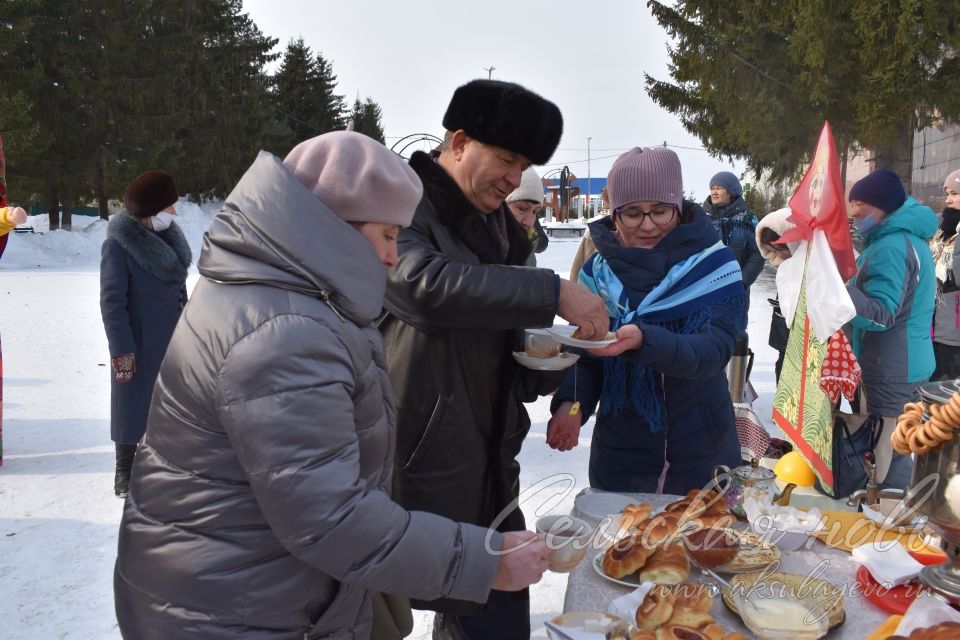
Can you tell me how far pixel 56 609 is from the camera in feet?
10.9

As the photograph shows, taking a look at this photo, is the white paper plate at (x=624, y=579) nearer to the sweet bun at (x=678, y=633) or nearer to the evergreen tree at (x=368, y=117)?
the sweet bun at (x=678, y=633)

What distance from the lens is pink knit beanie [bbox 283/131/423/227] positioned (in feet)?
4.42

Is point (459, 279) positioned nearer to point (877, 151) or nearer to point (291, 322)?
point (291, 322)

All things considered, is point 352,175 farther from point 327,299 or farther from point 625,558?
point 625,558

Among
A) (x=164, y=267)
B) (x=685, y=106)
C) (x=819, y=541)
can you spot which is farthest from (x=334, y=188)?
(x=685, y=106)

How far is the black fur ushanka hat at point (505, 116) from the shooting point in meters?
2.04

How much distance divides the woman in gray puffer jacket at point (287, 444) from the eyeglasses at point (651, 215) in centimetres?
143

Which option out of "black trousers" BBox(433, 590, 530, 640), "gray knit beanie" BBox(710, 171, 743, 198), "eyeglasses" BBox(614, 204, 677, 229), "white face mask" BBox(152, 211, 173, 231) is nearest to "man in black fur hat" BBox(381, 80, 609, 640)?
"black trousers" BBox(433, 590, 530, 640)

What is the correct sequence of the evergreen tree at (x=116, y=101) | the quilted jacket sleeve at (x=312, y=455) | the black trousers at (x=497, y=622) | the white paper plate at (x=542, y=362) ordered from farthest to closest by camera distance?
1. the evergreen tree at (x=116, y=101)
2. the black trousers at (x=497, y=622)
3. the white paper plate at (x=542, y=362)
4. the quilted jacket sleeve at (x=312, y=455)

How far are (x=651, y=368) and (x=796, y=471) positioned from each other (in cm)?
220

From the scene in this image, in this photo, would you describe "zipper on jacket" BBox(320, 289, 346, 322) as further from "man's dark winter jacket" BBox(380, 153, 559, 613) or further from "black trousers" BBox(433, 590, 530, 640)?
"black trousers" BBox(433, 590, 530, 640)

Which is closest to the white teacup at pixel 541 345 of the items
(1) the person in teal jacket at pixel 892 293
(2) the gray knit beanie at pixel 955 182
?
(1) the person in teal jacket at pixel 892 293

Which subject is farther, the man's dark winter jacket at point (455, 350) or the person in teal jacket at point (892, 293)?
the person in teal jacket at point (892, 293)

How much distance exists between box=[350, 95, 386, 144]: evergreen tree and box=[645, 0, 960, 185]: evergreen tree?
3846 centimetres
